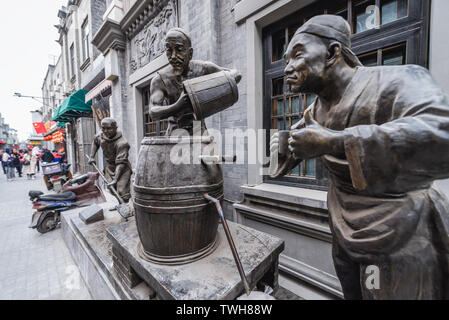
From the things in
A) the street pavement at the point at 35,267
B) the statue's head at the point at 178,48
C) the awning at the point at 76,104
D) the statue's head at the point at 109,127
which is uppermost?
the awning at the point at 76,104

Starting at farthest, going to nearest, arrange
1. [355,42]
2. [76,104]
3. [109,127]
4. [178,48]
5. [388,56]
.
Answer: [76,104], [109,127], [355,42], [388,56], [178,48]

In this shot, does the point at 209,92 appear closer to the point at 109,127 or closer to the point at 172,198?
the point at 172,198

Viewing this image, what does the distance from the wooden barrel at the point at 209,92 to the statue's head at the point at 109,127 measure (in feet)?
9.14

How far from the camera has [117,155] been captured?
4105 mm

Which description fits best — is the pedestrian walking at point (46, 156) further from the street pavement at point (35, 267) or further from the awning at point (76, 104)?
the street pavement at point (35, 267)

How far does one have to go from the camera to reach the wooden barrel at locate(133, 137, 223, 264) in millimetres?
1815

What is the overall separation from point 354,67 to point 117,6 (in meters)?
8.97

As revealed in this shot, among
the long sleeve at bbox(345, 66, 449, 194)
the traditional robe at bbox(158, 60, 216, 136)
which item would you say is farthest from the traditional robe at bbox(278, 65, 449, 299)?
the traditional robe at bbox(158, 60, 216, 136)

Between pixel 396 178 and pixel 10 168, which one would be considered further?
pixel 10 168

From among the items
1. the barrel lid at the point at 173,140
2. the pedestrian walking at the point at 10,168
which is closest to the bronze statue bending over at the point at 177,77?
the barrel lid at the point at 173,140

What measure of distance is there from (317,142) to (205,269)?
5.18ft

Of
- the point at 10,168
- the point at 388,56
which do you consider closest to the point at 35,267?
the point at 388,56

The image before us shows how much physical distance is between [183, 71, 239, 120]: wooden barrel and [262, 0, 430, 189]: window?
1.09m

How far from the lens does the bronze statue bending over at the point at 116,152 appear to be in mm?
3994
